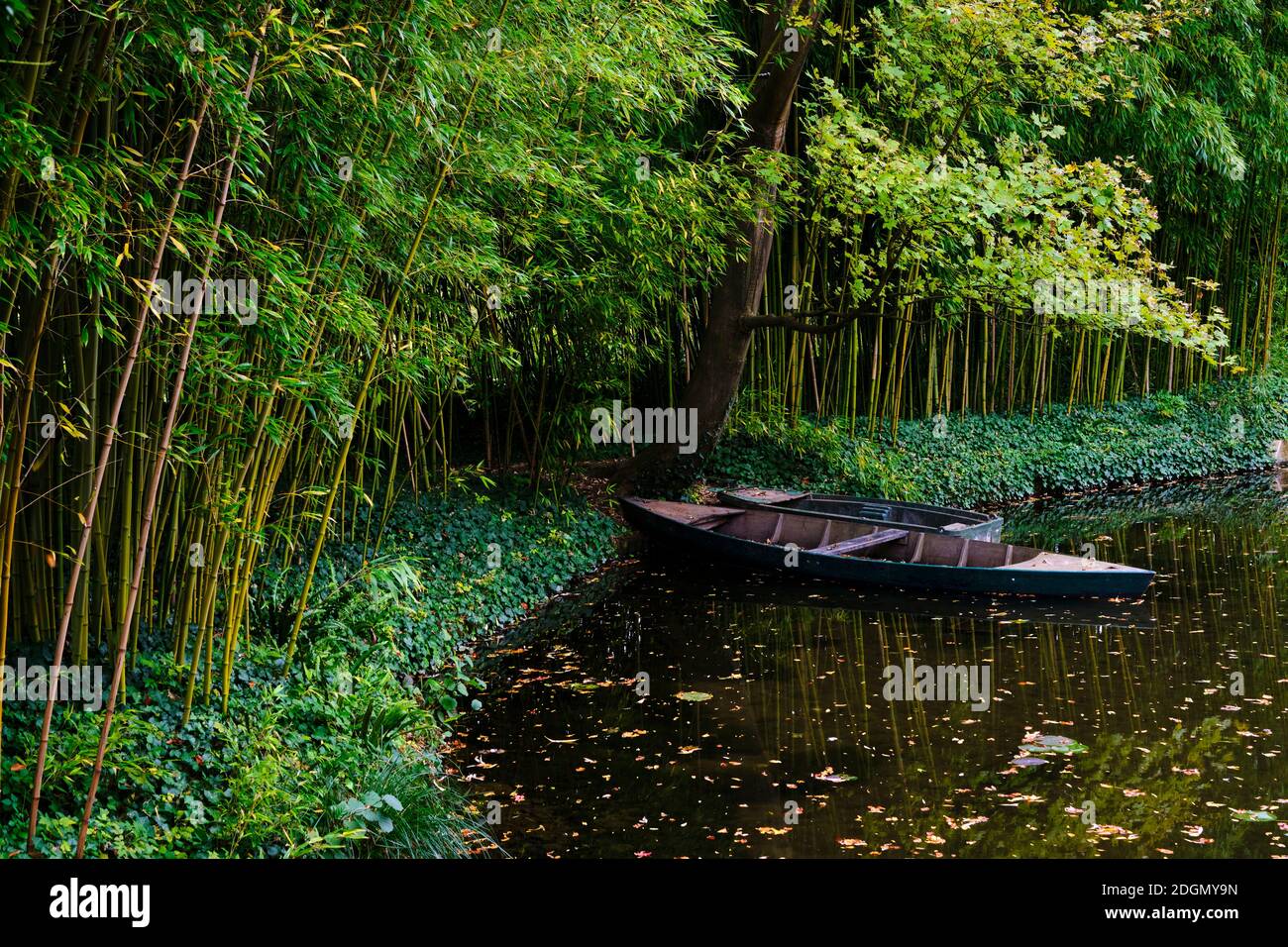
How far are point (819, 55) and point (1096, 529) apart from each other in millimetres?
4935

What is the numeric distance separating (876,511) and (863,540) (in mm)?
859

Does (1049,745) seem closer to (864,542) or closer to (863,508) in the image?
(864,542)

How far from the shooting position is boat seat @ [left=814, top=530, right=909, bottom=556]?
796 centimetres

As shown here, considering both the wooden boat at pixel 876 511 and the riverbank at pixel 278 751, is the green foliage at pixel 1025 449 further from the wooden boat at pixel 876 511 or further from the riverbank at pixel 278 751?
the riverbank at pixel 278 751

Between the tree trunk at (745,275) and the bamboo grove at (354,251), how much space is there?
28 cm

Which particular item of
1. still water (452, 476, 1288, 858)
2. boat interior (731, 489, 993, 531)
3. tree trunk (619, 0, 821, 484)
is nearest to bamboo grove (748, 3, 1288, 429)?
tree trunk (619, 0, 821, 484)

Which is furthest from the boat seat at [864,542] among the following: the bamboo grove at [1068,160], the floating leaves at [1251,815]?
the floating leaves at [1251,815]

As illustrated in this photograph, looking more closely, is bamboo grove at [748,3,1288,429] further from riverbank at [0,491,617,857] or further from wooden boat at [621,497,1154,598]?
riverbank at [0,491,617,857]

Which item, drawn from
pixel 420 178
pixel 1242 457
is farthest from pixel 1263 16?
pixel 420 178

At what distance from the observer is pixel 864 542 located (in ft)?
26.3

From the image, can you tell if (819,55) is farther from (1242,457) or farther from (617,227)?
(1242,457)

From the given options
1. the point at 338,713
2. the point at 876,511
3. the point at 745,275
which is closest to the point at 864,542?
the point at 876,511

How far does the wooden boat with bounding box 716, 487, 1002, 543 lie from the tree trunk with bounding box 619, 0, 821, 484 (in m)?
0.73

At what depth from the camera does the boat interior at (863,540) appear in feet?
24.5
